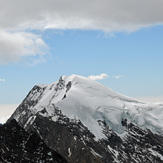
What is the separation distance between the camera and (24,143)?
200 metres

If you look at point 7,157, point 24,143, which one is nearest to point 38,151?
point 24,143

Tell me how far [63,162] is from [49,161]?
33.6 feet

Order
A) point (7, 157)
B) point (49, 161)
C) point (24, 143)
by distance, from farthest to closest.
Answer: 1. point (24, 143)
2. point (49, 161)
3. point (7, 157)

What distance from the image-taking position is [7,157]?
6668 inches

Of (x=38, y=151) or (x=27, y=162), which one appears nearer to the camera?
(x=27, y=162)

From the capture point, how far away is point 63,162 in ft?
636

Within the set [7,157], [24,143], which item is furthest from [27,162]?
[24,143]

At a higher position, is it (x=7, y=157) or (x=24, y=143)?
(x=24, y=143)

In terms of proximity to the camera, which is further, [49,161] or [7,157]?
[49,161]

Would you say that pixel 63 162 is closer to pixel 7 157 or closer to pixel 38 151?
pixel 38 151

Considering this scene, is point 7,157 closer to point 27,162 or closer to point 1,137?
point 27,162

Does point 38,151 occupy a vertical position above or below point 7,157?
above

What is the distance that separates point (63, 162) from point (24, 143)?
80.2 ft

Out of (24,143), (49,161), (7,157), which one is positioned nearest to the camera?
(7,157)
